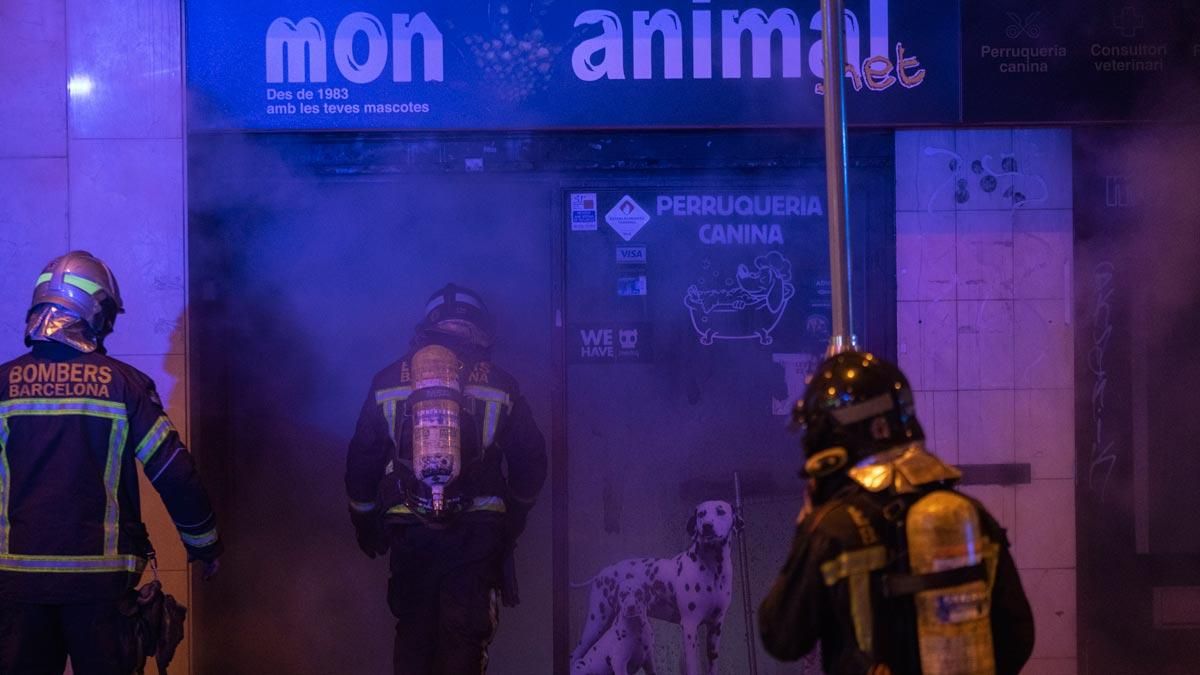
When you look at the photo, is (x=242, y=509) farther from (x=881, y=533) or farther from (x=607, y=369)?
(x=881, y=533)

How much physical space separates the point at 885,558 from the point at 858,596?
12cm

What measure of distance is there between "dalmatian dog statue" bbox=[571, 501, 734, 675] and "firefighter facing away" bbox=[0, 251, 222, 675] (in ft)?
7.90

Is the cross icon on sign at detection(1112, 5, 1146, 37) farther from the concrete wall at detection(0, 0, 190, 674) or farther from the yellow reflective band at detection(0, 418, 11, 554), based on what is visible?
the yellow reflective band at detection(0, 418, 11, 554)

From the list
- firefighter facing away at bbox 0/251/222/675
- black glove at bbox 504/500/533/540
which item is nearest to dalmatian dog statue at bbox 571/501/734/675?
black glove at bbox 504/500/533/540

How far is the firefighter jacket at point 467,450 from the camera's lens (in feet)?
17.5

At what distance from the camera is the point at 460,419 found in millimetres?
5258

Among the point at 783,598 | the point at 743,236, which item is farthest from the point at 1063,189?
the point at 783,598

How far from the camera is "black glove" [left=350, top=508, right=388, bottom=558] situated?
5598 millimetres

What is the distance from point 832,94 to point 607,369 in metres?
2.84

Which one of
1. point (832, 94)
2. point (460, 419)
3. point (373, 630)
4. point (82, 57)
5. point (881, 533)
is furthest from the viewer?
point (373, 630)

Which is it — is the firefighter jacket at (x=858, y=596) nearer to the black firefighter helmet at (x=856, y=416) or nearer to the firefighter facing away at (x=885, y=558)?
the firefighter facing away at (x=885, y=558)

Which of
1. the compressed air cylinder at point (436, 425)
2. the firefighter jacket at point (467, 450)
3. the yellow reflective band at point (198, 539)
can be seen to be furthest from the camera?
the firefighter jacket at point (467, 450)

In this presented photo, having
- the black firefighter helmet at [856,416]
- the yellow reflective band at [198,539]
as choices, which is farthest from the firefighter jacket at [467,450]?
the black firefighter helmet at [856,416]

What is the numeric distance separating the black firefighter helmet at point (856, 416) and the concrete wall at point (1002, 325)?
3.08 metres
